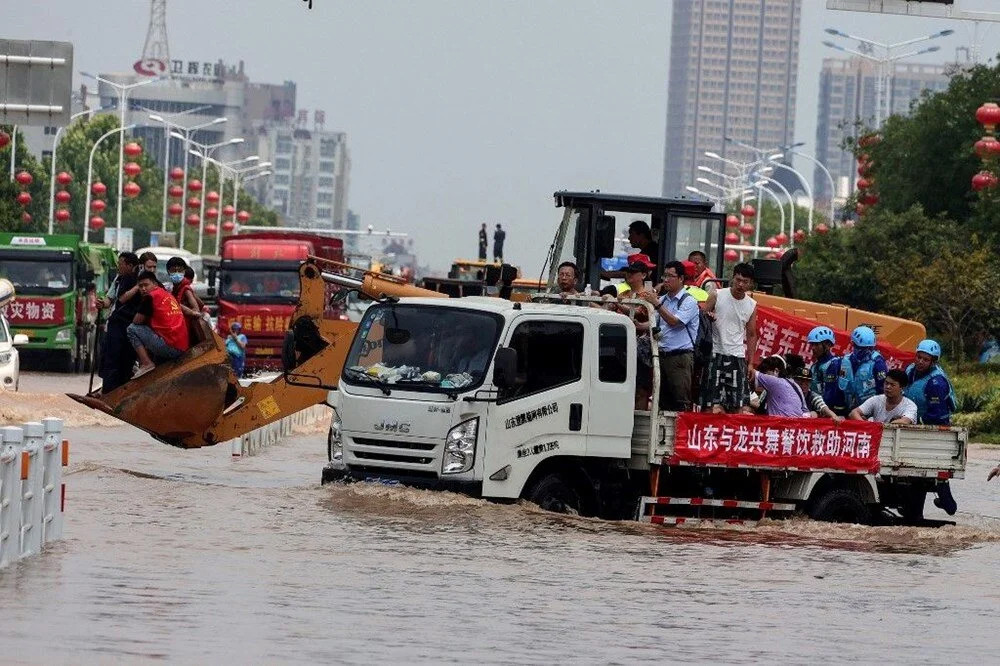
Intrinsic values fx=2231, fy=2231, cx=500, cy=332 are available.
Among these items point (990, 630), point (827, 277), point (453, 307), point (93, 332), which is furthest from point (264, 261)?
point (990, 630)

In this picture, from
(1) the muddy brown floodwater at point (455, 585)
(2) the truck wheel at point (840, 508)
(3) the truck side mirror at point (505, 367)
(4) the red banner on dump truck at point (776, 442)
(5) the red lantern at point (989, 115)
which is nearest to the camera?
(1) the muddy brown floodwater at point (455, 585)

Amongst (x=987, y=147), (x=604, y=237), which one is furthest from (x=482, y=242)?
(x=604, y=237)

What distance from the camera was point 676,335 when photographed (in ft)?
62.0

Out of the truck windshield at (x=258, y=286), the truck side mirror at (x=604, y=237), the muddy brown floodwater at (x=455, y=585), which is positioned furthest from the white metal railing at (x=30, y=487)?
the truck windshield at (x=258, y=286)

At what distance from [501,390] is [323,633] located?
220 inches

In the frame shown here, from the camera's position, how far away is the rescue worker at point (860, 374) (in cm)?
2084

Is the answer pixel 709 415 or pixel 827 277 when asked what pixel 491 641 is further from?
pixel 827 277

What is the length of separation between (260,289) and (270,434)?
19708 mm

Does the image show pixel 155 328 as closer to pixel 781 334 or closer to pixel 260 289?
pixel 781 334

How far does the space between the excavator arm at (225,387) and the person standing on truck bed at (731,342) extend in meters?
3.13

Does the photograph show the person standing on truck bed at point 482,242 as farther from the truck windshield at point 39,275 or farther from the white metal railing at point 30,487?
the white metal railing at point 30,487

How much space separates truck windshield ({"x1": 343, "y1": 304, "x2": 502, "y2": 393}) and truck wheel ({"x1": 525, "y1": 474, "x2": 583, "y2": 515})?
1.07 m

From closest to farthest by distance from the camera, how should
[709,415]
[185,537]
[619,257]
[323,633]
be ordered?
[323,633] < [185,537] < [709,415] < [619,257]

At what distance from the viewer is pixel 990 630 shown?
1451cm
